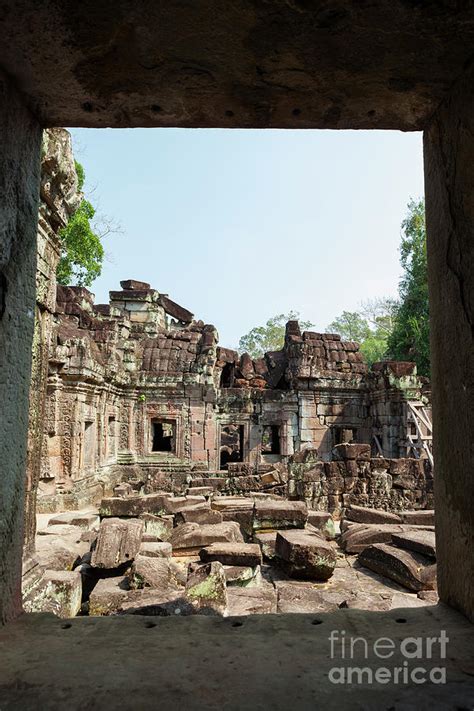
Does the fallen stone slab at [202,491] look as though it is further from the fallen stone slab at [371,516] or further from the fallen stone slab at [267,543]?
the fallen stone slab at [267,543]

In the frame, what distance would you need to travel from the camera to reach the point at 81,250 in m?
21.1

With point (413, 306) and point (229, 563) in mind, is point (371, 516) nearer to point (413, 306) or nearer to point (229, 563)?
point (229, 563)

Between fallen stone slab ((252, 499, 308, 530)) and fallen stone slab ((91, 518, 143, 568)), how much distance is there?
8.48 ft

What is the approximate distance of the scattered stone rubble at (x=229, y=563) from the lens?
4.31 metres

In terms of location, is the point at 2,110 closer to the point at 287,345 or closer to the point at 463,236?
the point at 463,236

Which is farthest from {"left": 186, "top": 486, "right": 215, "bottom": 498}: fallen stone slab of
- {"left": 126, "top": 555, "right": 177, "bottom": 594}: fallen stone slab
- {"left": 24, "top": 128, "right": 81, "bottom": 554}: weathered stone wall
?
{"left": 24, "top": 128, "right": 81, "bottom": 554}: weathered stone wall

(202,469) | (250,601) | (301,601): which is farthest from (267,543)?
(202,469)

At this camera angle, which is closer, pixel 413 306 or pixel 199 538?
pixel 199 538

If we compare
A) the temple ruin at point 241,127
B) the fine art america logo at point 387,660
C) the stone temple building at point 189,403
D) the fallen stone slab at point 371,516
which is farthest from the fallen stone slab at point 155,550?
the stone temple building at point 189,403

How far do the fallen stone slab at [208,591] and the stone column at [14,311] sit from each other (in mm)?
2461

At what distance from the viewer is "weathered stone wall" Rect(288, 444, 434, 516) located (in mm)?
11414

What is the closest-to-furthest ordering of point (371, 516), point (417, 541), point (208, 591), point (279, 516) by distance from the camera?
point (208, 591), point (417, 541), point (279, 516), point (371, 516)

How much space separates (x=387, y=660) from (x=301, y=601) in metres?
3.51

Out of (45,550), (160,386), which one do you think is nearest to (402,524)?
(45,550)
